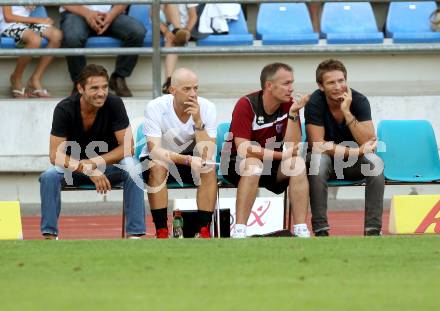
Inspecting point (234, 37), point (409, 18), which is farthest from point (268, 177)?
point (409, 18)

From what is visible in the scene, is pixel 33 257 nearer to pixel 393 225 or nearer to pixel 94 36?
pixel 393 225

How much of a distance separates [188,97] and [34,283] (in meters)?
3.89

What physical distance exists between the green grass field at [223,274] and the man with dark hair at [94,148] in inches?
52.1

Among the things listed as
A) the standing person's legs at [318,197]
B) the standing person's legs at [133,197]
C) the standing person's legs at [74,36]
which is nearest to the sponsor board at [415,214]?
the standing person's legs at [318,197]

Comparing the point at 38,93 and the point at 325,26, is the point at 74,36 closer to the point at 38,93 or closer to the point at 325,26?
the point at 38,93

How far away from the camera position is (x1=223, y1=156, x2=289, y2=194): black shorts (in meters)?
11.5

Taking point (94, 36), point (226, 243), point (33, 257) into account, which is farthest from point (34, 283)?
point (94, 36)

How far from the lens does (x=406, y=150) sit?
1262 centimetres

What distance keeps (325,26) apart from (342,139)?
507cm

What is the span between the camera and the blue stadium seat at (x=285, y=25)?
16.0m

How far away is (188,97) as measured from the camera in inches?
456

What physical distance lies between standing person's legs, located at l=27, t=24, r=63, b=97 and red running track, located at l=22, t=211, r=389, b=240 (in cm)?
170

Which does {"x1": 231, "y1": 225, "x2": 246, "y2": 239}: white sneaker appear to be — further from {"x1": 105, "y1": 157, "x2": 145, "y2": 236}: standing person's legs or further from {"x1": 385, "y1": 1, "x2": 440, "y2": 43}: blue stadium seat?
{"x1": 385, "y1": 1, "x2": 440, "y2": 43}: blue stadium seat

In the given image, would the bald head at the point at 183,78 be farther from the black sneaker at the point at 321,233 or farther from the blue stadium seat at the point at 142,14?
the blue stadium seat at the point at 142,14
